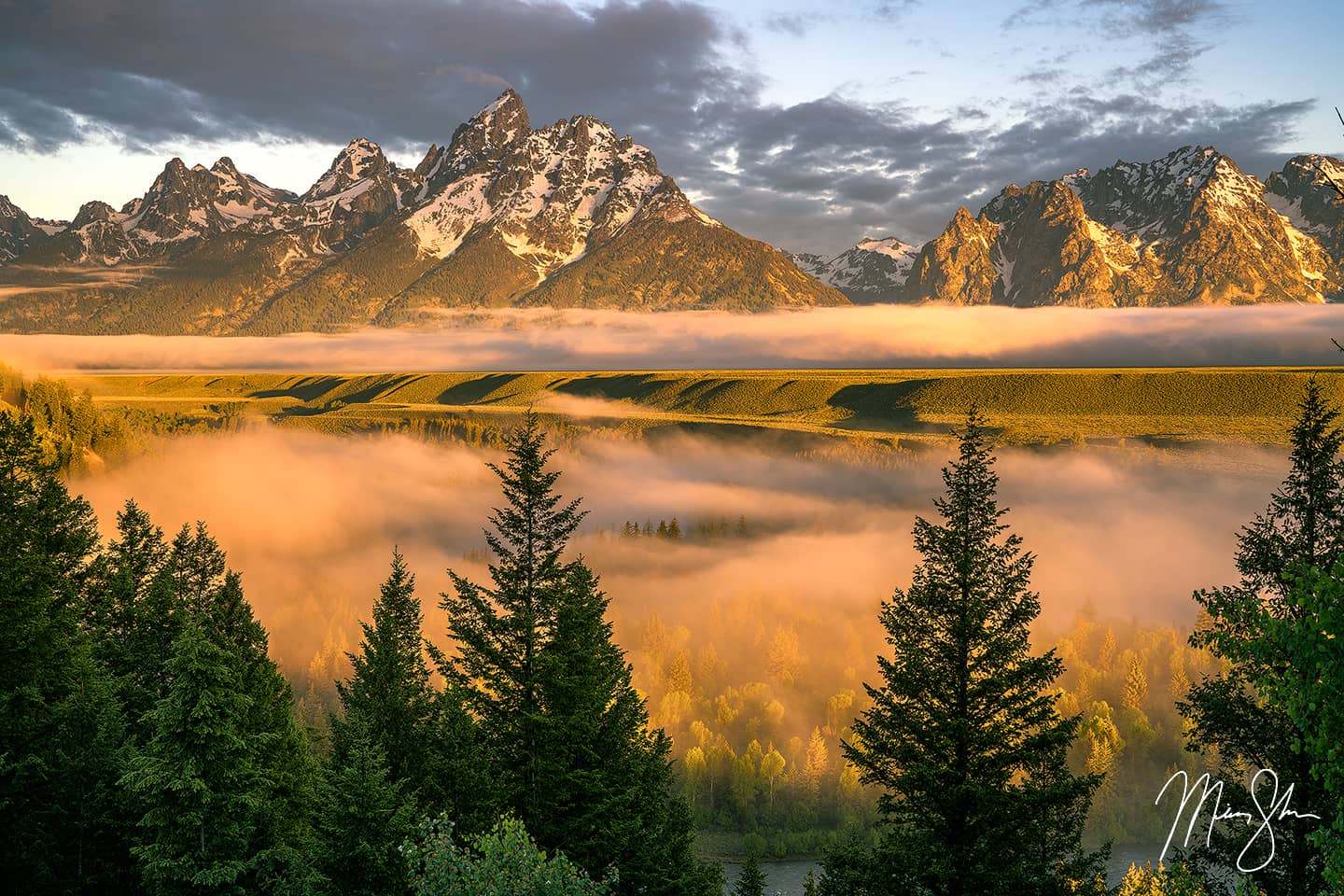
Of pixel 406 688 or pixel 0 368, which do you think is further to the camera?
pixel 0 368

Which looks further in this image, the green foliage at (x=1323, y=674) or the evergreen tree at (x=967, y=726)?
the evergreen tree at (x=967, y=726)

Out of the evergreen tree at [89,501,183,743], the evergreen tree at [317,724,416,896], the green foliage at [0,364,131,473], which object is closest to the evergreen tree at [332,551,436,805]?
the evergreen tree at [317,724,416,896]

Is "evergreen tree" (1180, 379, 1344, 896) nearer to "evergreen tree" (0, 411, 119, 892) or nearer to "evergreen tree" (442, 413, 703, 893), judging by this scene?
"evergreen tree" (442, 413, 703, 893)

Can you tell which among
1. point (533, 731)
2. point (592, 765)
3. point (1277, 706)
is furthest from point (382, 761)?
point (1277, 706)

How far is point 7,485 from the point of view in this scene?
1977 inches

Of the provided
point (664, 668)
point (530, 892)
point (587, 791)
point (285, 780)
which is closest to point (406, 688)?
point (285, 780)

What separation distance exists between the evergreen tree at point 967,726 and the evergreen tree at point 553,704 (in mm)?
10264

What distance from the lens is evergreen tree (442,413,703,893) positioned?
33.2 metres

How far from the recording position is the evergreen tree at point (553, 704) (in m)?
33.2

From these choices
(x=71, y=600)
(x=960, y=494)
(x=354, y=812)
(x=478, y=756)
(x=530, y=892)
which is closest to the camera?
(x=530, y=892)

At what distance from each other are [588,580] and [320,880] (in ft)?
50.6

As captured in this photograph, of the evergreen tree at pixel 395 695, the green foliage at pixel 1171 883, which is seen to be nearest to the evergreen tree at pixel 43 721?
the evergreen tree at pixel 395 695

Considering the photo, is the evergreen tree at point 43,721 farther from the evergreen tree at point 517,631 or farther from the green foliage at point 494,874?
the green foliage at point 494,874

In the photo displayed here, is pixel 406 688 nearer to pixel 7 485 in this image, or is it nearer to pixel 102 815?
pixel 102 815
